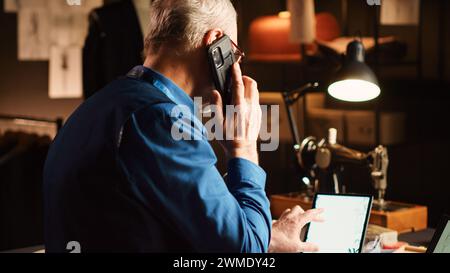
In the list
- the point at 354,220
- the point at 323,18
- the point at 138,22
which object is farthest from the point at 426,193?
the point at 354,220

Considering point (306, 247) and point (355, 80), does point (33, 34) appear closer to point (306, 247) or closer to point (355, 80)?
point (355, 80)

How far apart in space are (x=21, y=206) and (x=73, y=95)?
0.89 meters

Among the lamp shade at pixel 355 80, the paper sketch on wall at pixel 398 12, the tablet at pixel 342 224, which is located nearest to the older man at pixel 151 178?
the tablet at pixel 342 224

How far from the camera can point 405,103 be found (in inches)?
228

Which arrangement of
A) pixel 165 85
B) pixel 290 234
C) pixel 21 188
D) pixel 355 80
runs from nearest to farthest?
pixel 165 85 < pixel 290 234 < pixel 355 80 < pixel 21 188

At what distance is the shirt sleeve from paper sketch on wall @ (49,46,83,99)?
3.50 m

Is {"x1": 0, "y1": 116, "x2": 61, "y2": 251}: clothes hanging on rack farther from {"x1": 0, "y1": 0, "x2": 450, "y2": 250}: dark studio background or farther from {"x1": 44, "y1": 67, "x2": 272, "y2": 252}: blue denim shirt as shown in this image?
{"x1": 44, "y1": 67, "x2": 272, "y2": 252}: blue denim shirt

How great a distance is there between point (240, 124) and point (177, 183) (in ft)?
0.79

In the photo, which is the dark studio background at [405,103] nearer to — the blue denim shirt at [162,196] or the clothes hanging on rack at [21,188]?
the clothes hanging on rack at [21,188]

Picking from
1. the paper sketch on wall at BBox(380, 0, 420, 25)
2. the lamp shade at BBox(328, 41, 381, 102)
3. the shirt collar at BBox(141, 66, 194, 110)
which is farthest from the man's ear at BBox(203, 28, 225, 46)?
the paper sketch on wall at BBox(380, 0, 420, 25)

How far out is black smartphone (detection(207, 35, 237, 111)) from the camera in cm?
147

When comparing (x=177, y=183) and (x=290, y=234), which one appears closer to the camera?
(x=177, y=183)

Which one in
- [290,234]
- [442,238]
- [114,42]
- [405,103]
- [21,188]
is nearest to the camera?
[290,234]

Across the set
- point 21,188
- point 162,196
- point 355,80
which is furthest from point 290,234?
point 21,188
